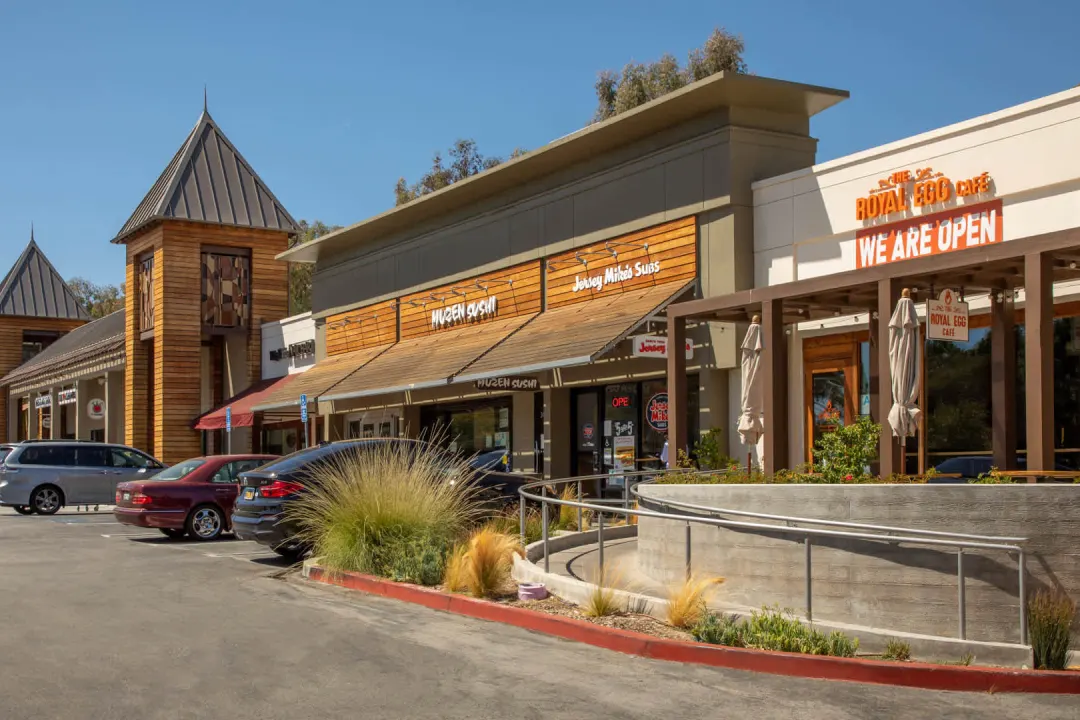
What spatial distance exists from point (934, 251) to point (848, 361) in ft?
7.78

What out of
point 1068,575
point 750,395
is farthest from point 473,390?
point 1068,575

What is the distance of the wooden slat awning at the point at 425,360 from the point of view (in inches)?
927

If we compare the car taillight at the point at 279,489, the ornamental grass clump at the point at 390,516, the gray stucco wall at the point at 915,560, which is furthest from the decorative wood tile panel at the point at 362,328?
the gray stucco wall at the point at 915,560

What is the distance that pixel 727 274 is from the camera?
62.2 feet

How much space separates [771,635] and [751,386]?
5.80 metres

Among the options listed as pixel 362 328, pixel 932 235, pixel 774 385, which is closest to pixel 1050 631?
pixel 774 385

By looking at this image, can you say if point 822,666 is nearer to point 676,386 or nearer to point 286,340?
point 676,386

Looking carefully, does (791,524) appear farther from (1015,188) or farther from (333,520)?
(1015,188)

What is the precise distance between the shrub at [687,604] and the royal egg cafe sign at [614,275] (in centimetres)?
1126

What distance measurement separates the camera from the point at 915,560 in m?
9.57

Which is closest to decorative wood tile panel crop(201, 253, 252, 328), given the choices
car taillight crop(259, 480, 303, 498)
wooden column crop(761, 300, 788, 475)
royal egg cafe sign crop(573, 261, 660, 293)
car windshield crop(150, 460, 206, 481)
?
royal egg cafe sign crop(573, 261, 660, 293)

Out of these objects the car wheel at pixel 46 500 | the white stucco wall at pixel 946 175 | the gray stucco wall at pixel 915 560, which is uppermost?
the white stucco wall at pixel 946 175

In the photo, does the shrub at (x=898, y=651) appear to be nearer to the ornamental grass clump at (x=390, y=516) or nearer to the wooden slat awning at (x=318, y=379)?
the ornamental grass clump at (x=390, y=516)

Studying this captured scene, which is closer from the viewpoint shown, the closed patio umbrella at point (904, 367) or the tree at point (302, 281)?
the closed patio umbrella at point (904, 367)
